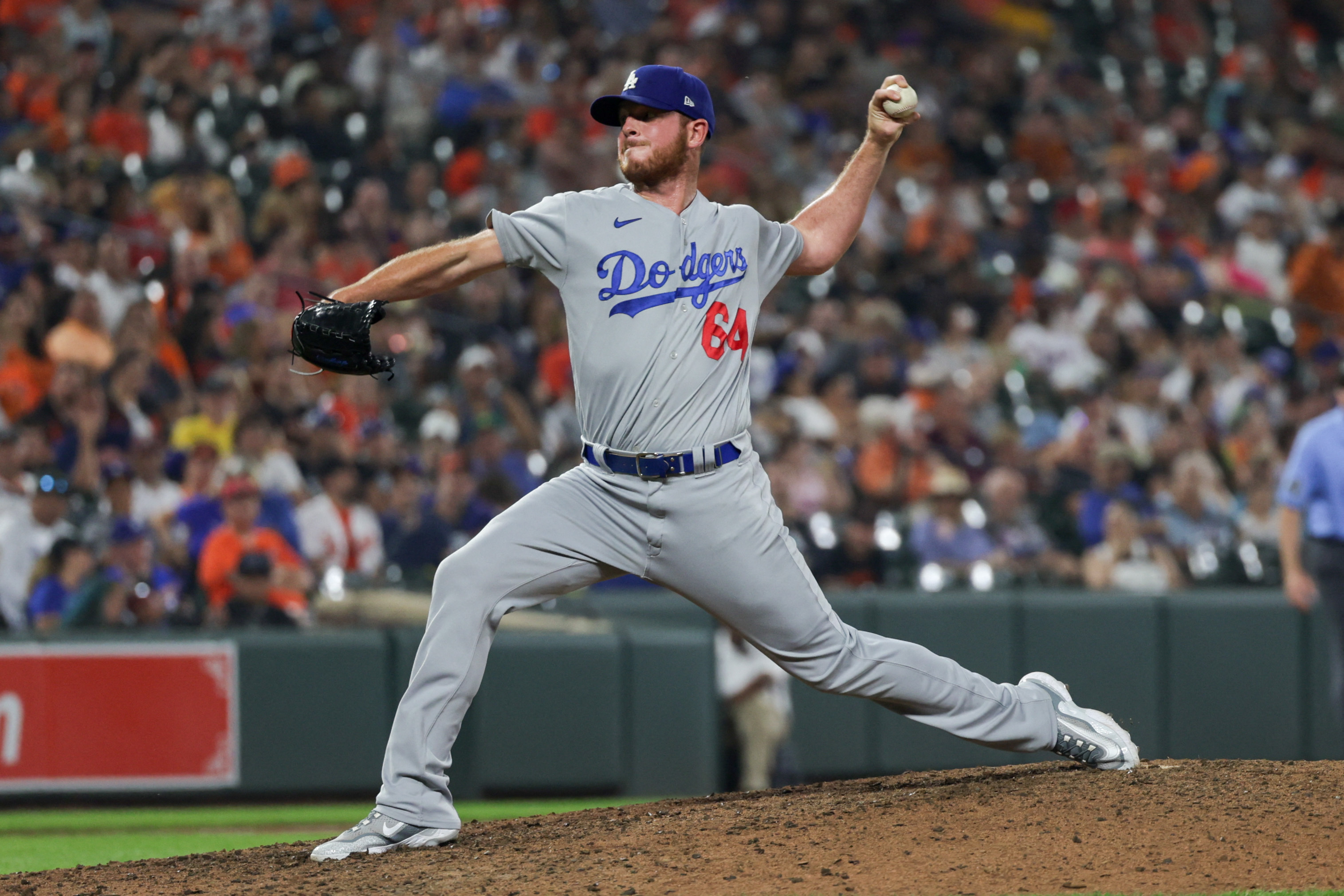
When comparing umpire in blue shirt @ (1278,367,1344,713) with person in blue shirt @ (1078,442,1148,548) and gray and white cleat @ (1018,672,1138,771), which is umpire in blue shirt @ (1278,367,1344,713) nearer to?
gray and white cleat @ (1018,672,1138,771)

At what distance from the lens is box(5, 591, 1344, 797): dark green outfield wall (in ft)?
27.1

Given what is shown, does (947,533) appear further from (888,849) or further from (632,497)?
(632,497)

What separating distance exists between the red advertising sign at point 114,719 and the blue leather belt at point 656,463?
179 inches

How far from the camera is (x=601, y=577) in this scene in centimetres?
435

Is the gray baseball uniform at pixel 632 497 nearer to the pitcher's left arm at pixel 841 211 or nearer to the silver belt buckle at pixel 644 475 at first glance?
the silver belt buckle at pixel 644 475

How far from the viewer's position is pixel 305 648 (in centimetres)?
830

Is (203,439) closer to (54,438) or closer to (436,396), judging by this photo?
(54,438)

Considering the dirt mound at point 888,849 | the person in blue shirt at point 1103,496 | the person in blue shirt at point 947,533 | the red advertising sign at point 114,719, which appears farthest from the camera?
the person in blue shirt at point 1103,496

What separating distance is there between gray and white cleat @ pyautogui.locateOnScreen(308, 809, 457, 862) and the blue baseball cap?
1832 millimetres

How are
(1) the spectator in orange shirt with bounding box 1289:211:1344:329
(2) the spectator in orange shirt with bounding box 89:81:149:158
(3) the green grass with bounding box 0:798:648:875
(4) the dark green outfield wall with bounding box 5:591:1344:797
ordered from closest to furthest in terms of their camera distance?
1. (3) the green grass with bounding box 0:798:648:875
2. (4) the dark green outfield wall with bounding box 5:591:1344:797
3. (2) the spectator in orange shirt with bounding box 89:81:149:158
4. (1) the spectator in orange shirt with bounding box 1289:211:1344:329

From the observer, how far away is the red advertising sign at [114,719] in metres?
7.91

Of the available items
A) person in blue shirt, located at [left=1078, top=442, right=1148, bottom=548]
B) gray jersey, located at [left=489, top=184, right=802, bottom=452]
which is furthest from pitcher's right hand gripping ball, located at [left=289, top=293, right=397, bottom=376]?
person in blue shirt, located at [left=1078, top=442, right=1148, bottom=548]

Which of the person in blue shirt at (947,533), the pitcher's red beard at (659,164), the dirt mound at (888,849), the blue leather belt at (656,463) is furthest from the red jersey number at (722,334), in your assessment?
the person in blue shirt at (947,533)

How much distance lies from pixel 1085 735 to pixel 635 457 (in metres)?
1.54
